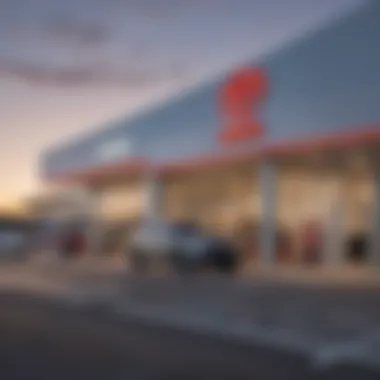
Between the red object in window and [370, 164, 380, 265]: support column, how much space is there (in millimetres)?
4989

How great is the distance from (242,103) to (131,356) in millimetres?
20419

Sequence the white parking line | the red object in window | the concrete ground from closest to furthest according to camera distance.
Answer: the white parking line
the concrete ground
the red object in window

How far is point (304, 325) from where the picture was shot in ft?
53.0

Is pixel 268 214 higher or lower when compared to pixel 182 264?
higher

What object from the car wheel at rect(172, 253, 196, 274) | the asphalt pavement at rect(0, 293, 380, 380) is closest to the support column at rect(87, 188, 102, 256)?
the car wheel at rect(172, 253, 196, 274)

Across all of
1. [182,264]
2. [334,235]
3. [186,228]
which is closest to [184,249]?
[182,264]

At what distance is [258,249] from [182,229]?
4267 millimetres

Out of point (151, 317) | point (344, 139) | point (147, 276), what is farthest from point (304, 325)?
point (147, 276)

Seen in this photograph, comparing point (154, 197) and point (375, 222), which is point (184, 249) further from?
point (154, 197)

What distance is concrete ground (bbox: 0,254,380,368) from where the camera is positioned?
567 inches

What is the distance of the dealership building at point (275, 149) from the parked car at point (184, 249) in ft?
7.22

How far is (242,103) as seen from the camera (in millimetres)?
31906

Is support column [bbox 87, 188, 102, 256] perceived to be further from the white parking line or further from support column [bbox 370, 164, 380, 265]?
the white parking line

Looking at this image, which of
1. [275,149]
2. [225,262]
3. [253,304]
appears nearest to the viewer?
[253,304]
